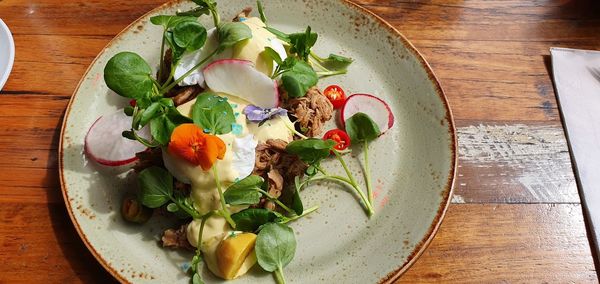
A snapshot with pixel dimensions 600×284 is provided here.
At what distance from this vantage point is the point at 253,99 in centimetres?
180

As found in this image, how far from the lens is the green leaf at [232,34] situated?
1.75m

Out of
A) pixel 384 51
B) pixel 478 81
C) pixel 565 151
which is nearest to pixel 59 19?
pixel 384 51

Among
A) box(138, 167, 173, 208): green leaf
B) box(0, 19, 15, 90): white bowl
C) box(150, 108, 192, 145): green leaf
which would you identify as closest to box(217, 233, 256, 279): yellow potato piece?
box(138, 167, 173, 208): green leaf

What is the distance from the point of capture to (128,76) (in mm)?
1613

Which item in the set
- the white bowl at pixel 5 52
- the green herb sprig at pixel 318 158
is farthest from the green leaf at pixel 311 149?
the white bowl at pixel 5 52

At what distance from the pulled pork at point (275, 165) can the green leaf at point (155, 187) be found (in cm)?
29

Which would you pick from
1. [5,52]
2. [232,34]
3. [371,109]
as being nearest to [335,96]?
[371,109]

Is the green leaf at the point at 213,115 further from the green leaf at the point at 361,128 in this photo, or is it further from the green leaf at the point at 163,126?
the green leaf at the point at 361,128

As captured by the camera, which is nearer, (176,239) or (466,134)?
(176,239)

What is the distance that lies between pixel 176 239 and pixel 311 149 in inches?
21.1

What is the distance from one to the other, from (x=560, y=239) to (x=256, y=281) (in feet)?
3.64

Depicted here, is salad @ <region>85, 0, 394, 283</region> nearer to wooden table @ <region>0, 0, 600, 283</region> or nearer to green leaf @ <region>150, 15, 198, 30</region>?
green leaf @ <region>150, 15, 198, 30</region>

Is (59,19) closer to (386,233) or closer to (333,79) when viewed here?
(333,79)

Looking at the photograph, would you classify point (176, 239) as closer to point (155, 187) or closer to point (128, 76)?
point (155, 187)
